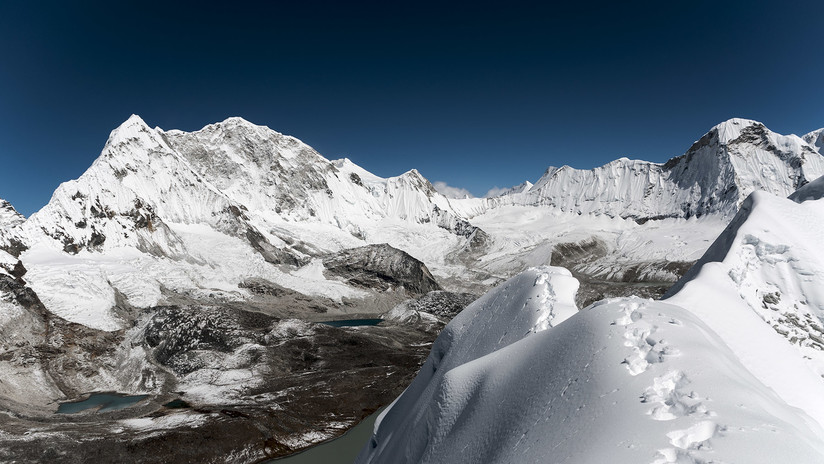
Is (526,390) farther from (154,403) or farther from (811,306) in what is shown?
(154,403)

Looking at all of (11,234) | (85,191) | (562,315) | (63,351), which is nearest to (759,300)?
(562,315)

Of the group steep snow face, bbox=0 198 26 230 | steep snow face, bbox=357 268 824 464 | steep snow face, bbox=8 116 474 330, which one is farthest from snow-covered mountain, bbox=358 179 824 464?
steep snow face, bbox=0 198 26 230

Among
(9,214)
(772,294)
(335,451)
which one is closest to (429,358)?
(772,294)

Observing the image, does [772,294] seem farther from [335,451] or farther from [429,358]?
[335,451]

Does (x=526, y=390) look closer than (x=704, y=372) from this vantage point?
No

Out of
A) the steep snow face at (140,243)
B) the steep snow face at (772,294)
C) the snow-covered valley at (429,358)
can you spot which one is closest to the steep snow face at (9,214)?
the steep snow face at (140,243)
